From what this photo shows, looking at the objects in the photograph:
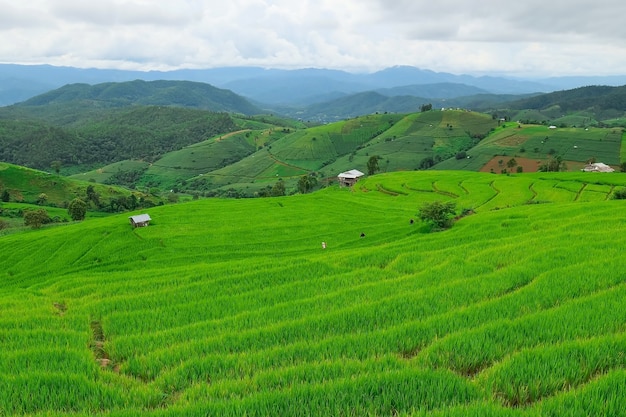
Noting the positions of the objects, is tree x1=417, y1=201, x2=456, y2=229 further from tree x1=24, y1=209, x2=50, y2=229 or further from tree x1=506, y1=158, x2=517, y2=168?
tree x1=506, y1=158, x2=517, y2=168

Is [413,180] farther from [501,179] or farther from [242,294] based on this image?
[242,294]

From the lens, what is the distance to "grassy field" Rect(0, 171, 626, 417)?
6.84 meters

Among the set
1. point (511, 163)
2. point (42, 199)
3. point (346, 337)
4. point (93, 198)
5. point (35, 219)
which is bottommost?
point (42, 199)

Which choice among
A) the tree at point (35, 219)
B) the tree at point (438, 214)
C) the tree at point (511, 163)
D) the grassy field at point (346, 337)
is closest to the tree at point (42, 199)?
the tree at point (35, 219)

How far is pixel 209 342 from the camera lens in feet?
33.1

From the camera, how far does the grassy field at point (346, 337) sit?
22.4ft

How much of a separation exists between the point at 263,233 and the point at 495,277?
3739 centimetres

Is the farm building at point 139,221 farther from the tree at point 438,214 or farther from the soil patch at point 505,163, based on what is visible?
the soil patch at point 505,163

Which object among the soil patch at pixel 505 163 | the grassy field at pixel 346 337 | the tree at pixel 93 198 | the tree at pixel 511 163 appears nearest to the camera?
the grassy field at pixel 346 337

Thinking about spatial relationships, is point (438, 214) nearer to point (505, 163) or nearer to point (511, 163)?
point (511, 163)

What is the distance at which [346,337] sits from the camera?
386 inches

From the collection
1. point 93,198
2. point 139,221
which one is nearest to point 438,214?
point 139,221

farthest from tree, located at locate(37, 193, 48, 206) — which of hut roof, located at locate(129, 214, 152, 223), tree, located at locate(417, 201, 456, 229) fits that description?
tree, located at locate(417, 201, 456, 229)

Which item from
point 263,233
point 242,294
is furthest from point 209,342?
point 263,233
